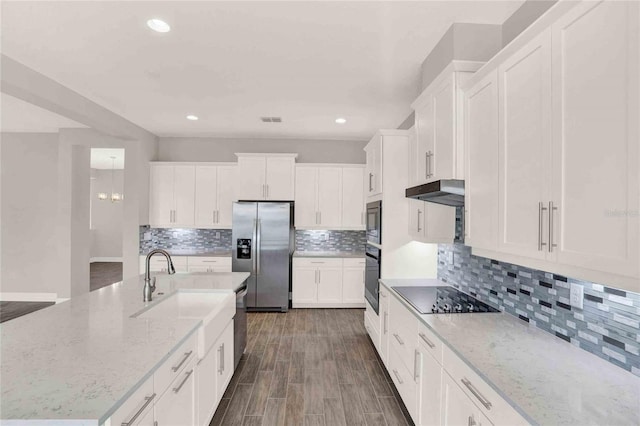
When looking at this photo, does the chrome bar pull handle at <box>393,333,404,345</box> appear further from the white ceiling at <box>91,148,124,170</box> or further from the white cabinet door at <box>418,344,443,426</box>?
the white ceiling at <box>91,148,124,170</box>

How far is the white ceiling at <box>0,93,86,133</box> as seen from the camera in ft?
13.2

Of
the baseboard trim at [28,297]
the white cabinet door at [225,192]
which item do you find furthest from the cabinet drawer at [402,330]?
the baseboard trim at [28,297]

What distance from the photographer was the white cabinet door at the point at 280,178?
503 centimetres

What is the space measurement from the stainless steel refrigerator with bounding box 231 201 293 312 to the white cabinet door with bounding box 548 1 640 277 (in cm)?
389

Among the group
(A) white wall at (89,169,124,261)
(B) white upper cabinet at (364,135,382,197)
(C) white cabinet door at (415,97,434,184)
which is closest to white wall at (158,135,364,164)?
(B) white upper cabinet at (364,135,382,197)

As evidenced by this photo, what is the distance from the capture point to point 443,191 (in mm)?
2008

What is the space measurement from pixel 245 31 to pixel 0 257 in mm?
6048

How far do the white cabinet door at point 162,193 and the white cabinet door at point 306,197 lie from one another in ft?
6.88

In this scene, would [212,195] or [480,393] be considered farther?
[212,195]

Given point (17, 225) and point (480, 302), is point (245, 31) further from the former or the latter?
point (17, 225)

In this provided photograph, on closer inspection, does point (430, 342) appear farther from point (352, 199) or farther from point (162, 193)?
point (162, 193)

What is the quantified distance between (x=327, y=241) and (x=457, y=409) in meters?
4.06

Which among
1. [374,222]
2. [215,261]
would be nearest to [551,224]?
[374,222]

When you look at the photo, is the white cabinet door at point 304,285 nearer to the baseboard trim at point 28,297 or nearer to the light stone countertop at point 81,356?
the light stone countertop at point 81,356
